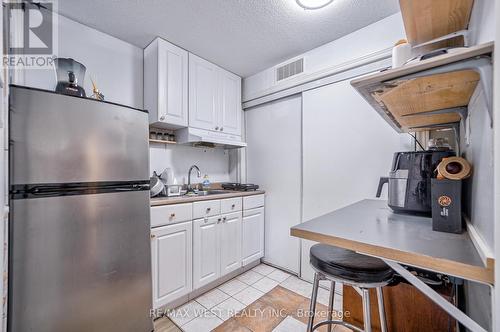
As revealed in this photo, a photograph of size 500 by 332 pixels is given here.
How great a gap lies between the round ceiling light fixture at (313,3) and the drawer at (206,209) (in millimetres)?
1729

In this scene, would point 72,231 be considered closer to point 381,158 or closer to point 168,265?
point 168,265

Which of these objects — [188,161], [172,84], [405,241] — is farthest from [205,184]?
[405,241]

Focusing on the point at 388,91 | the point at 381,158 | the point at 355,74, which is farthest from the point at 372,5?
the point at 388,91

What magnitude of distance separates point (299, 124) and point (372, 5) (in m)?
1.12

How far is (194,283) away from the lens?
1885 millimetres

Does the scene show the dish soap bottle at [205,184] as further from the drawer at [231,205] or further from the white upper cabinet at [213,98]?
the white upper cabinet at [213,98]

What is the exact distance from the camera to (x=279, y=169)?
2547 mm

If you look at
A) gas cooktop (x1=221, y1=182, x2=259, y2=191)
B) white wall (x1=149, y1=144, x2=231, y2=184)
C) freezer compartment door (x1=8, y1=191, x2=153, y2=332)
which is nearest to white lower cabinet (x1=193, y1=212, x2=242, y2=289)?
gas cooktop (x1=221, y1=182, x2=259, y2=191)

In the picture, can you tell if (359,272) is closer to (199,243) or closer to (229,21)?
(199,243)

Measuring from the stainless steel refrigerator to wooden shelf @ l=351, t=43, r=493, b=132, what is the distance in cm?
141

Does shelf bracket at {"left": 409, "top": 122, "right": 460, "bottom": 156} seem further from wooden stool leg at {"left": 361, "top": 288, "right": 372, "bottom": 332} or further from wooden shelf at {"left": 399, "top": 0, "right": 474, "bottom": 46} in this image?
wooden stool leg at {"left": 361, "top": 288, "right": 372, "bottom": 332}

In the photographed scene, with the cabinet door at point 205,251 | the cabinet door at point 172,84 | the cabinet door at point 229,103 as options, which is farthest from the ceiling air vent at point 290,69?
the cabinet door at point 205,251

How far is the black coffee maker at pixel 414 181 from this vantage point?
1.02m

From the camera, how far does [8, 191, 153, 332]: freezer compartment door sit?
42.6 inches
